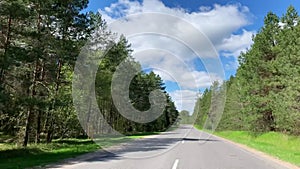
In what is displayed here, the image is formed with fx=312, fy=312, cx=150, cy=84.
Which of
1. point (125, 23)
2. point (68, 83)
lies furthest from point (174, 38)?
point (68, 83)

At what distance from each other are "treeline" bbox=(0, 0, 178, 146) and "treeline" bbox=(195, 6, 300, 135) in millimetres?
12495

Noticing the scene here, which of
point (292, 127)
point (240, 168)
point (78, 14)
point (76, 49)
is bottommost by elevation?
point (240, 168)

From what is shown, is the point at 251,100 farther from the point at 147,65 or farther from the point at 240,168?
the point at 240,168

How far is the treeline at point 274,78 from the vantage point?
1008 inches

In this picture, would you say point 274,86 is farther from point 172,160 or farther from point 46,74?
point 172,160

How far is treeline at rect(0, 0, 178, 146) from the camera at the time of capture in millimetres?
17016

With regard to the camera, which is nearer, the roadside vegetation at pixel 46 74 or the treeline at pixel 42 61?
the roadside vegetation at pixel 46 74

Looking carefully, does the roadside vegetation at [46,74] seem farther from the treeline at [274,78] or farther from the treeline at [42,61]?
the treeline at [274,78]

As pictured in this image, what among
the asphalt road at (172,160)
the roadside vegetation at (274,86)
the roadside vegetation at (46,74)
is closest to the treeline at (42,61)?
the roadside vegetation at (46,74)

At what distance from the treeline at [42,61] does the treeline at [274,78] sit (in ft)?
41.0

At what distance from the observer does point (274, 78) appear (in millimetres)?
35031

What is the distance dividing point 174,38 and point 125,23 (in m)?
2.78

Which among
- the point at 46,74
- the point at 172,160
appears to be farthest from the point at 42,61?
the point at 172,160

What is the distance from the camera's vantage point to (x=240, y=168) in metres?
11.0
